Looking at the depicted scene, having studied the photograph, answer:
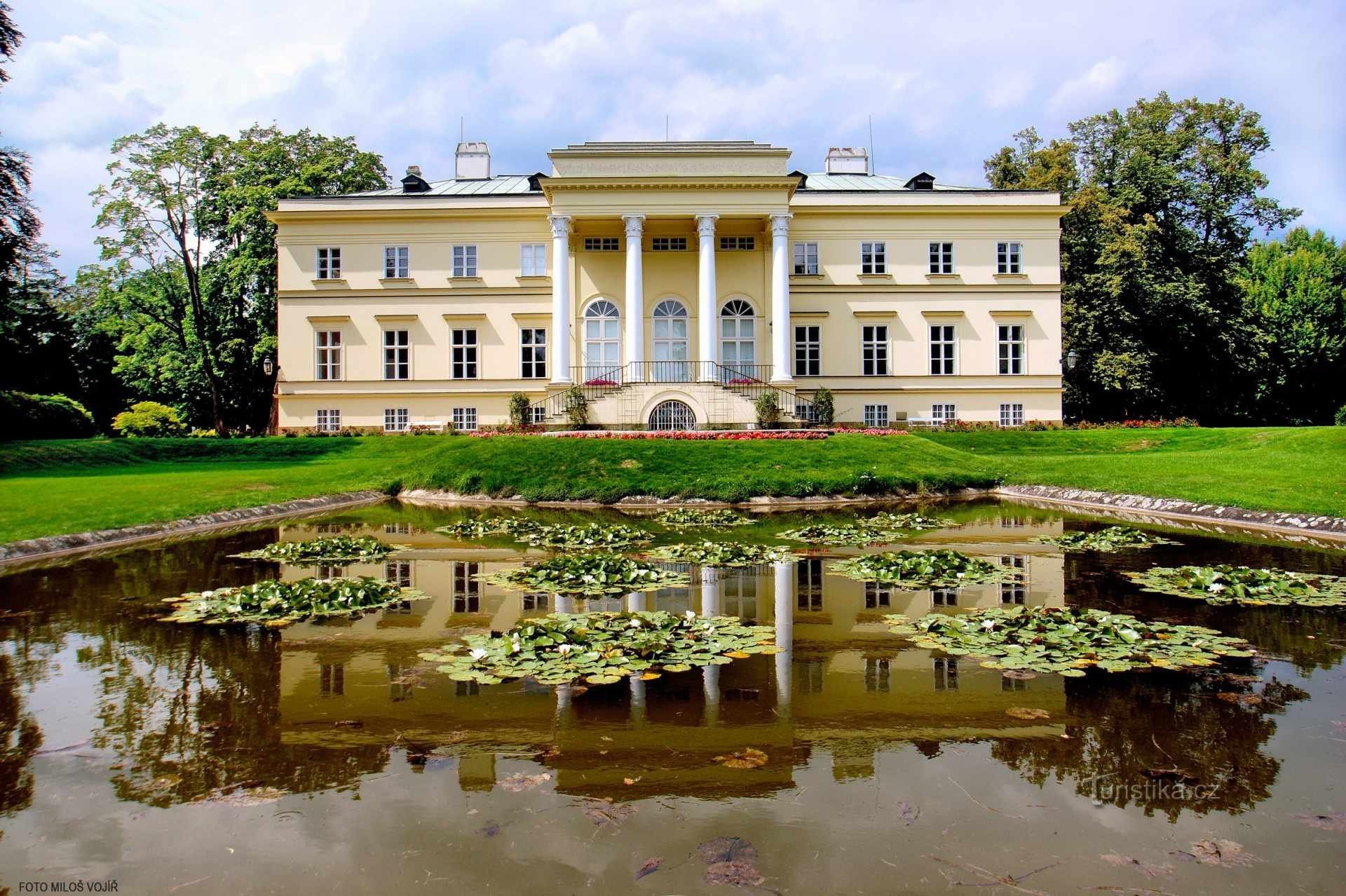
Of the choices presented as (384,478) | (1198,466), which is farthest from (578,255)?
(1198,466)

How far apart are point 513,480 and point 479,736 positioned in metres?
13.8

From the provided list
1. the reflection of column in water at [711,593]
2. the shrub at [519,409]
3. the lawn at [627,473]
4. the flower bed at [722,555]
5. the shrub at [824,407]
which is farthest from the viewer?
the shrub at [519,409]

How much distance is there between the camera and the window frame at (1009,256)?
110 ft

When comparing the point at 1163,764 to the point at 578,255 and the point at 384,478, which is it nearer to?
the point at 384,478

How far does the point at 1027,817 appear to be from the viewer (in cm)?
343

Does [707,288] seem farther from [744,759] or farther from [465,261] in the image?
[744,759]

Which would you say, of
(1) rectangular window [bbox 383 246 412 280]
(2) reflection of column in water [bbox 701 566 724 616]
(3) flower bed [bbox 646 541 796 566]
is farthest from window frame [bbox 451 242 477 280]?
(2) reflection of column in water [bbox 701 566 724 616]

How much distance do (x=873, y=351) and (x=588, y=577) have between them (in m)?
27.4

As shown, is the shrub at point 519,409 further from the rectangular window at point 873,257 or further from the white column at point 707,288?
the rectangular window at point 873,257

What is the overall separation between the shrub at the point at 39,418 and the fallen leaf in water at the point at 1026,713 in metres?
30.8

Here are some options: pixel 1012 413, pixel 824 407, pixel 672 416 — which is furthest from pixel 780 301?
pixel 1012 413

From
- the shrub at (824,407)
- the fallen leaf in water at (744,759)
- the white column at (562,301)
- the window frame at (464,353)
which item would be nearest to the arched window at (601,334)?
the white column at (562,301)

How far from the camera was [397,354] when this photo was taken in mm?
33250

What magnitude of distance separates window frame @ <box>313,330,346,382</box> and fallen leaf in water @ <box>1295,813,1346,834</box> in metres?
34.1
